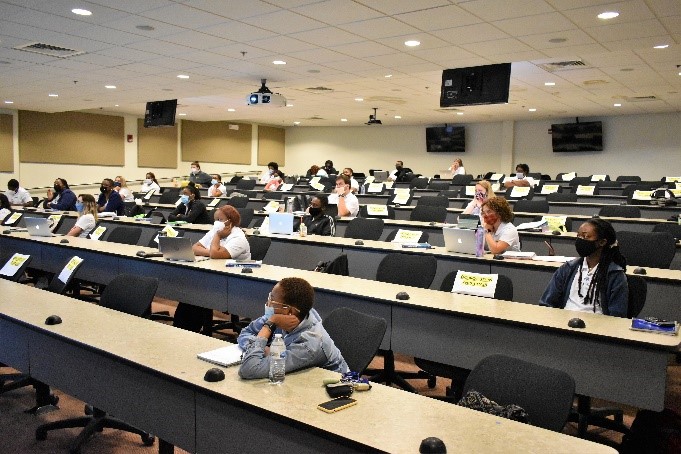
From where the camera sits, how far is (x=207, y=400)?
2211 mm

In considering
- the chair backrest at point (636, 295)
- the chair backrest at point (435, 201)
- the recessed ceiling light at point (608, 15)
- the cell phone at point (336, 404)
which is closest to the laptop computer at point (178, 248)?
the cell phone at point (336, 404)

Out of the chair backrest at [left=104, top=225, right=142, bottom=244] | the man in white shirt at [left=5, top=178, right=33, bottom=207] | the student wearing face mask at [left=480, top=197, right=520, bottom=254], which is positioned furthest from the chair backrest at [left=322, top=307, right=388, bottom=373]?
the man in white shirt at [left=5, top=178, right=33, bottom=207]

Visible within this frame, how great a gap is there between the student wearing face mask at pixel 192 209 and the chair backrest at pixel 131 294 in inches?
188

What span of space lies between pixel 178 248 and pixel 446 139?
15733 millimetres

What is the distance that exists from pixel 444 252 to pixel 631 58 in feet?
17.9

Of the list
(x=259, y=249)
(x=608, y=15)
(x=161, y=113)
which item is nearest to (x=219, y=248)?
(x=259, y=249)

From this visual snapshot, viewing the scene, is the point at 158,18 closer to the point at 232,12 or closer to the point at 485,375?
the point at 232,12

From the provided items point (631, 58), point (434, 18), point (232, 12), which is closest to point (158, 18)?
point (232, 12)

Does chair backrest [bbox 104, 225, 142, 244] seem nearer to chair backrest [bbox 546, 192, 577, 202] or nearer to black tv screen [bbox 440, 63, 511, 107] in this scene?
black tv screen [bbox 440, 63, 511, 107]

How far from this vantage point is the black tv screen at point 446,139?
19.4 m

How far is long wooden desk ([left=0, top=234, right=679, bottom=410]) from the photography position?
111 inches

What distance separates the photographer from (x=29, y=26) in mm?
6641

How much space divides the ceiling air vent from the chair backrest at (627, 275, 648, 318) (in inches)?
285

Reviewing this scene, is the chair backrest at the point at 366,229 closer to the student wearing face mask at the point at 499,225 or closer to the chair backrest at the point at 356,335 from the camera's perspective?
the student wearing face mask at the point at 499,225
